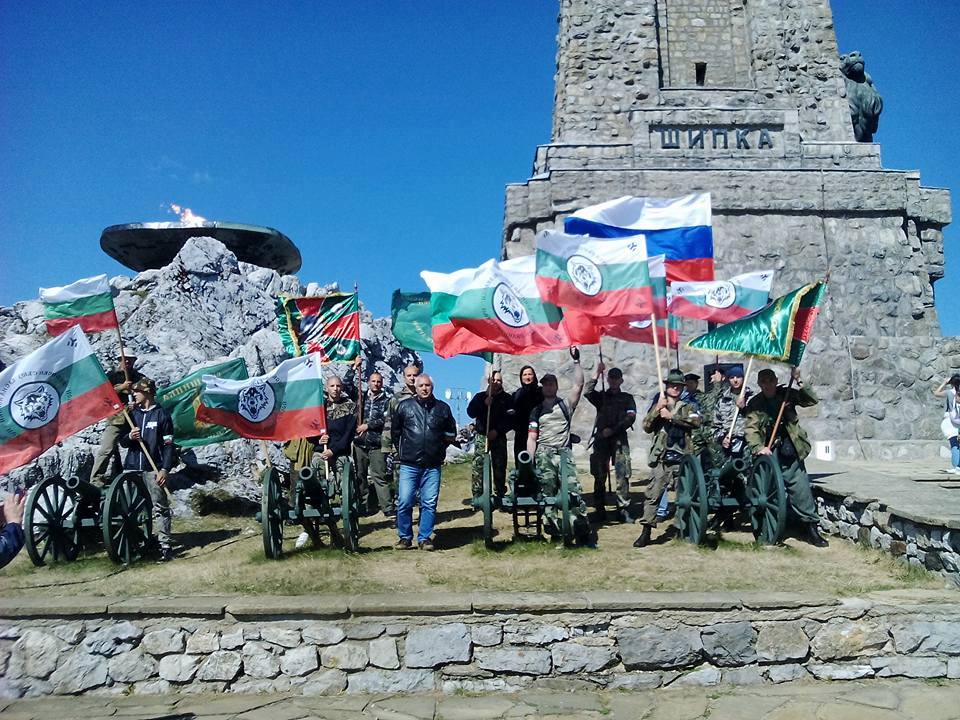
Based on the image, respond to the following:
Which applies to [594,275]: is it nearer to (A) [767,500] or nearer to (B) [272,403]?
(A) [767,500]

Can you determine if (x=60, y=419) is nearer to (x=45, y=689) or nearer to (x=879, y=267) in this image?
A: (x=45, y=689)

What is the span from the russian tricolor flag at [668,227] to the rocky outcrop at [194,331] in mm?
5744

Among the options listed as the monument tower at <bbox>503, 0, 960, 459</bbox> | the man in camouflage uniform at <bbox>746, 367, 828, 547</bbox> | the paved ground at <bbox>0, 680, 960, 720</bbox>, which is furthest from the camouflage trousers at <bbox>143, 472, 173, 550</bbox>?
the monument tower at <bbox>503, 0, 960, 459</bbox>

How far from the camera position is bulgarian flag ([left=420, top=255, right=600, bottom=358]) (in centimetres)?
838

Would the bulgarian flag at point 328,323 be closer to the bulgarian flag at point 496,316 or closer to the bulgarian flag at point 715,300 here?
the bulgarian flag at point 496,316

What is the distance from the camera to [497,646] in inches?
210

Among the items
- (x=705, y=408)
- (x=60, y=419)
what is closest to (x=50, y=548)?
(x=60, y=419)

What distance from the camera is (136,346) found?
481 inches

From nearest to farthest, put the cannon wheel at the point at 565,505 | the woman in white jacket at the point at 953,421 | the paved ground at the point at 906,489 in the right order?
the paved ground at the point at 906,489 → the cannon wheel at the point at 565,505 → the woman in white jacket at the point at 953,421

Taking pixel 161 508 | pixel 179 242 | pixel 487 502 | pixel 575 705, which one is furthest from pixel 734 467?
pixel 179 242

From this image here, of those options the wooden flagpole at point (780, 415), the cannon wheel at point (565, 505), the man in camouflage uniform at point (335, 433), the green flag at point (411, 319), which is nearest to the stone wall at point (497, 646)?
the cannon wheel at point (565, 505)

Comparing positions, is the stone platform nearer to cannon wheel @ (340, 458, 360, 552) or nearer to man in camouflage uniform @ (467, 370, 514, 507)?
man in camouflage uniform @ (467, 370, 514, 507)

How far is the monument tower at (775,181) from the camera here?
13992mm

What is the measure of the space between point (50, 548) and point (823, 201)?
14.9 meters
